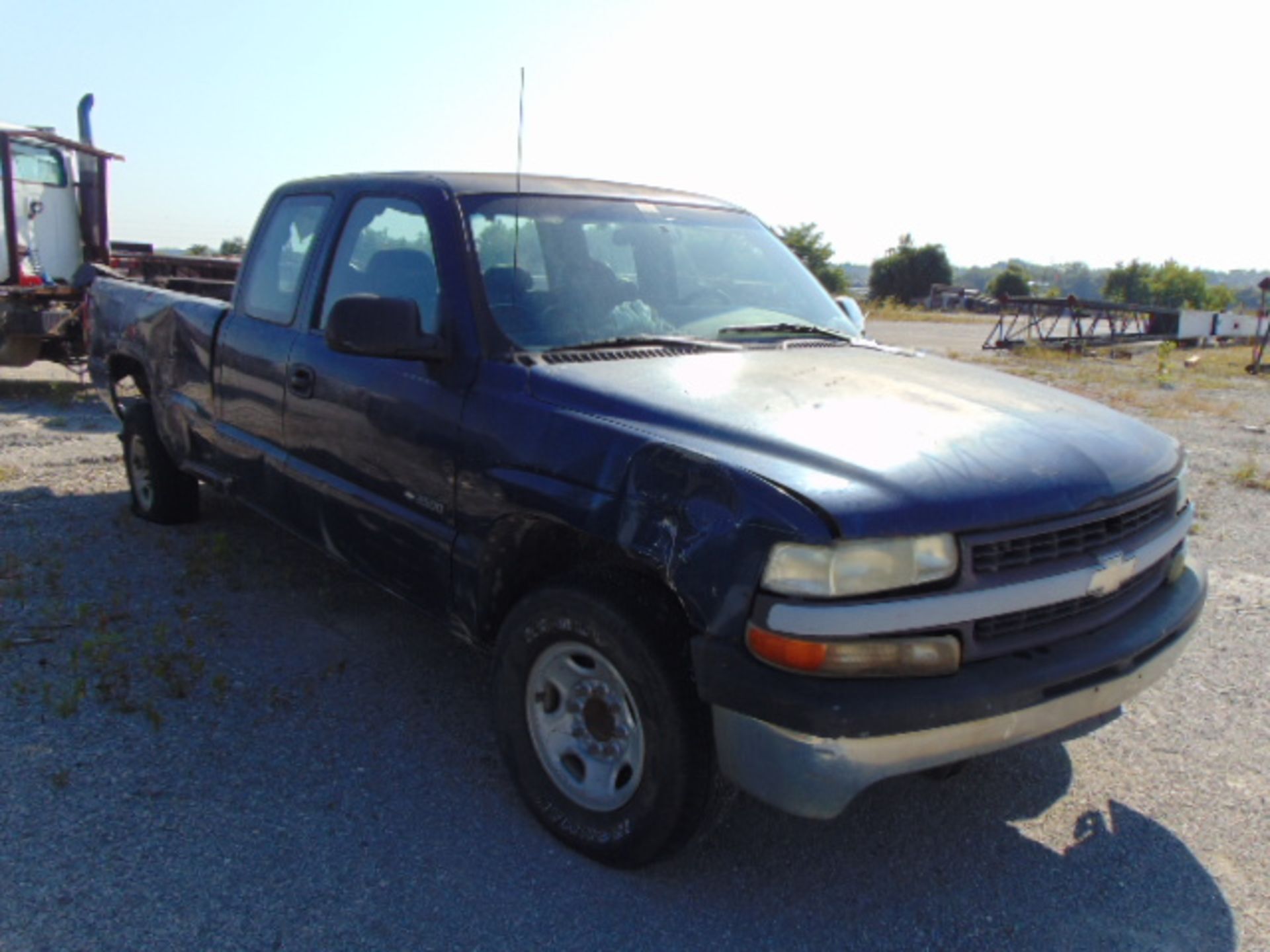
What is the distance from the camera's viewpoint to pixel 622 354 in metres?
3.24

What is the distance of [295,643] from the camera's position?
4.23 meters

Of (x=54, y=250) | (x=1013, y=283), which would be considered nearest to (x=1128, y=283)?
(x=1013, y=283)

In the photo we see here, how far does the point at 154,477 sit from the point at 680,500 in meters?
4.19

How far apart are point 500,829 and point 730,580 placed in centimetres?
119

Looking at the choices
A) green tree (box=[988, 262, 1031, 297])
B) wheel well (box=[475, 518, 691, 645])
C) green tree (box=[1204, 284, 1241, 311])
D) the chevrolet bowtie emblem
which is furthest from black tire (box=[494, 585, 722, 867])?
green tree (box=[988, 262, 1031, 297])

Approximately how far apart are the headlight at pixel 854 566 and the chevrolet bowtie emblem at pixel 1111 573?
54 cm

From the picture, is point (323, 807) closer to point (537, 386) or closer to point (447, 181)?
point (537, 386)

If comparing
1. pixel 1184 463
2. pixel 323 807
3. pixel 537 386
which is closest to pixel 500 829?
pixel 323 807

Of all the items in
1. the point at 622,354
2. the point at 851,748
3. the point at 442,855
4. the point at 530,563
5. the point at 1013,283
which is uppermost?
the point at 1013,283

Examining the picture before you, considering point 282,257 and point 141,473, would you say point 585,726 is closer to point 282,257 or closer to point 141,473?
point 282,257

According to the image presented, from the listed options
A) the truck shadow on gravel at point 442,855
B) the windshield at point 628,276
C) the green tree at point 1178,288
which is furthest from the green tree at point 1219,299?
the truck shadow on gravel at point 442,855

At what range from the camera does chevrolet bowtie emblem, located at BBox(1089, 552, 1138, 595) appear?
260 centimetres

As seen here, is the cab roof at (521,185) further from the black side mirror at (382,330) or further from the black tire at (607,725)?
the black tire at (607,725)

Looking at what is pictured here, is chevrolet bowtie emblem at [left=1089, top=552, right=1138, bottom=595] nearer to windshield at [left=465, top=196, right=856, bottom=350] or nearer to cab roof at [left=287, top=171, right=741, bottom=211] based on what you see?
windshield at [left=465, top=196, right=856, bottom=350]
